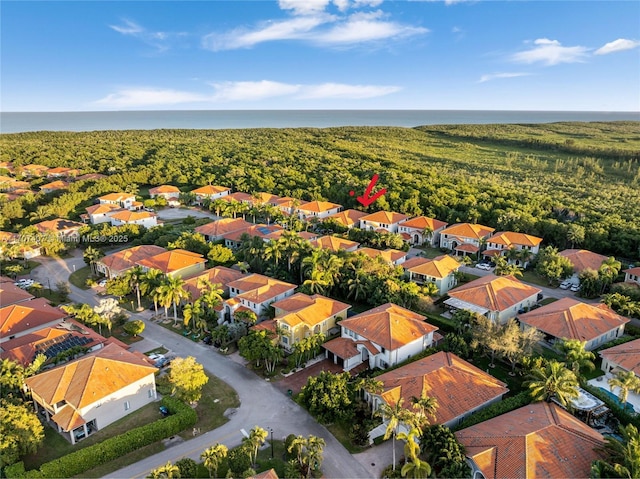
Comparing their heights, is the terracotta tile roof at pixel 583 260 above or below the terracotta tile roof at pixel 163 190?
below

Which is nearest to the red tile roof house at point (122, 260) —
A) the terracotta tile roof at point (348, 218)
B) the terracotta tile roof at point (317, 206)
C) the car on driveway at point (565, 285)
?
the terracotta tile roof at point (348, 218)

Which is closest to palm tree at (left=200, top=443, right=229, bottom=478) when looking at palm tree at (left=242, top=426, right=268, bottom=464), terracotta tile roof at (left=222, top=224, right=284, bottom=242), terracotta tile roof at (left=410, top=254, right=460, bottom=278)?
palm tree at (left=242, top=426, right=268, bottom=464)

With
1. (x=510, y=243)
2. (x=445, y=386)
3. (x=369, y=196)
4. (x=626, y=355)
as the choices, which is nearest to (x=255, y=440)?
(x=445, y=386)

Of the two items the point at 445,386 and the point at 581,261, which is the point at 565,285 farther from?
the point at 445,386

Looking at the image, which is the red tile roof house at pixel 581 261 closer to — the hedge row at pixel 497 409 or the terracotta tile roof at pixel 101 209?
the hedge row at pixel 497 409

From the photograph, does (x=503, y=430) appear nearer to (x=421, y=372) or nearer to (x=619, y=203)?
(x=421, y=372)

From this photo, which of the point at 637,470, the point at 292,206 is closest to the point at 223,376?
the point at 637,470
